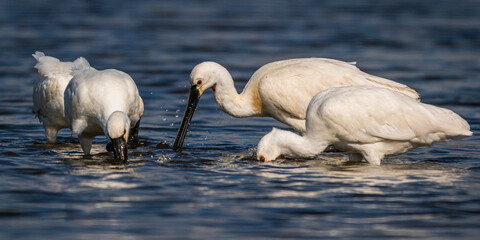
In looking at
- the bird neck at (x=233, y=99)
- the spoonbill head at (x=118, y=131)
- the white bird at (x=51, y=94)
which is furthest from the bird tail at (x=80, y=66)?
the spoonbill head at (x=118, y=131)

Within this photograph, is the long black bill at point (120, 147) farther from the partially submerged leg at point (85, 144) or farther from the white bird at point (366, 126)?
the white bird at point (366, 126)

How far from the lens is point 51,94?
42.7 feet

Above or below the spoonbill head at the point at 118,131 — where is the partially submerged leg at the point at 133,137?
below

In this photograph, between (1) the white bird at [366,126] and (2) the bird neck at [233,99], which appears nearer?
(1) the white bird at [366,126]

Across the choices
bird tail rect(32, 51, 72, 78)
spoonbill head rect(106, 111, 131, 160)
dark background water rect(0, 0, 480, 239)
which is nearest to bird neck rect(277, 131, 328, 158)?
dark background water rect(0, 0, 480, 239)

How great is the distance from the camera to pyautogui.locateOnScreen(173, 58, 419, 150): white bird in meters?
12.2

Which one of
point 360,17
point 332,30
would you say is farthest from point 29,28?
point 360,17

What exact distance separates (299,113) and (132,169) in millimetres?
2568

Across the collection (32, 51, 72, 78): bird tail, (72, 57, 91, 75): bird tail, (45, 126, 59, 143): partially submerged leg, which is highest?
(72, 57, 91, 75): bird tail

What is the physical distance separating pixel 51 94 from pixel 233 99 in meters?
2.68

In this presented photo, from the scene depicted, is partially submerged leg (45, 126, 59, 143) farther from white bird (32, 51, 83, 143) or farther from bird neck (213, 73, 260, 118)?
bird neck (213, 73, 260, 118)

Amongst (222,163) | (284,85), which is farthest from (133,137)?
(284,85)

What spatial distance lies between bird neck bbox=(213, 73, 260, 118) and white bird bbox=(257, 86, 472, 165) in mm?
1504

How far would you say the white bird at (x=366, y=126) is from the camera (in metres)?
11.0
